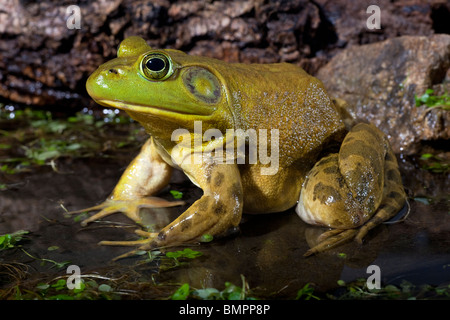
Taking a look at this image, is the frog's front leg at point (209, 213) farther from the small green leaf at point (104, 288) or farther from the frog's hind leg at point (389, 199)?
the frog's hind leg at point (389, 199)

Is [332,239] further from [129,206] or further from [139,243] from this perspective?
[129,206]

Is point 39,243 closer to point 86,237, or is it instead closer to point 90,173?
point 86,237

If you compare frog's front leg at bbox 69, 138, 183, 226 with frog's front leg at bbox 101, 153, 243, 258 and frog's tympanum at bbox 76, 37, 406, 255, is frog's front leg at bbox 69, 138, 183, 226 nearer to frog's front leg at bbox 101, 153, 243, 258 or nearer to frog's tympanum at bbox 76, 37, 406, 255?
frog's tympanum at bbox 76, 37, 406, 255

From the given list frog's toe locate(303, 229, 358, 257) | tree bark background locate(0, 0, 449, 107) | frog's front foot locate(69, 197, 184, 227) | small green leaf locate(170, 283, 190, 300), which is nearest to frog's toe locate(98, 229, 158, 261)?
frog's front foot locate(69, 197, 184, 227)

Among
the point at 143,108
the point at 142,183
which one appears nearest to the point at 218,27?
the point at 142,183

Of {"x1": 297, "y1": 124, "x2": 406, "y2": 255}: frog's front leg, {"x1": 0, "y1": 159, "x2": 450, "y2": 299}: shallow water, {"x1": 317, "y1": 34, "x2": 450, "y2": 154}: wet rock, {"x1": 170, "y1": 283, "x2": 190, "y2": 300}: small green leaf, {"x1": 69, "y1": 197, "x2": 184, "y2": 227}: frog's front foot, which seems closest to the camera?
{"x1": 170, "y1": 283, "x2": 190, "y2": 300}: small green leaf

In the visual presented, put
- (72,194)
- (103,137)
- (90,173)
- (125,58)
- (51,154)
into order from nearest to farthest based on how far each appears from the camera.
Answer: (125,58)
(72,194)
(90,173)
(51,154)
(103,137)
